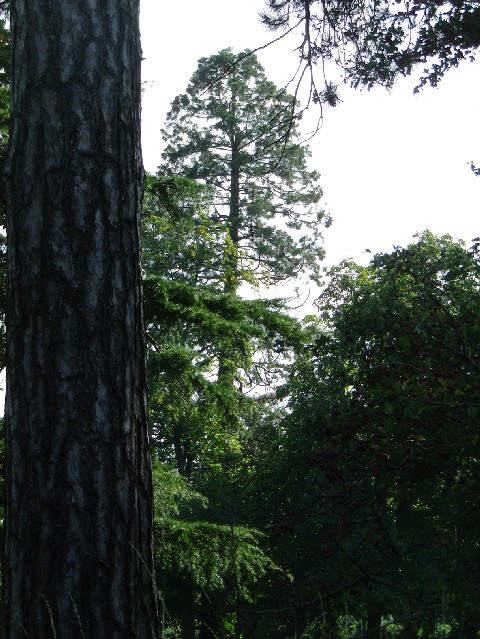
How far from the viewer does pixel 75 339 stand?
113 inches

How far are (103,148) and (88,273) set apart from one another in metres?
0.53

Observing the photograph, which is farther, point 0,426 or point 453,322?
point 0,426

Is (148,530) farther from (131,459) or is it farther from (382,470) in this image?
(382,470)

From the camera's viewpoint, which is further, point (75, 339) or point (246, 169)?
point (246, 169)

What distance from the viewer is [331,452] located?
4.99 meters

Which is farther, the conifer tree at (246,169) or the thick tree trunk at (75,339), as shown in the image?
the conifer tree at (246,169)

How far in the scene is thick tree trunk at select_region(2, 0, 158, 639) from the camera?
2.72 meters

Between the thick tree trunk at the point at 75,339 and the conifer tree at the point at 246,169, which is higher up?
the conifer tree at the point at 246,169

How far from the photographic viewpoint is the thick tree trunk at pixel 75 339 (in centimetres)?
272

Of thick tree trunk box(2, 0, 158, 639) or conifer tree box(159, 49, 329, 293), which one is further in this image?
conifer tree box(159, 49, 329, 293)

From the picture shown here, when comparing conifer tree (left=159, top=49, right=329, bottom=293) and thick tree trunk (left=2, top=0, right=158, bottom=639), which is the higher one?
conifer tree (left=159, top=49, right=329, bottom=293)

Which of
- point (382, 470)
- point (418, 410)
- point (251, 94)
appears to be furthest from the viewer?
point (251, 94)

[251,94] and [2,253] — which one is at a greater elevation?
[251,94]

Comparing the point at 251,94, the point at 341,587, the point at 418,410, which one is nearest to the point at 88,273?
the point at 418,410
